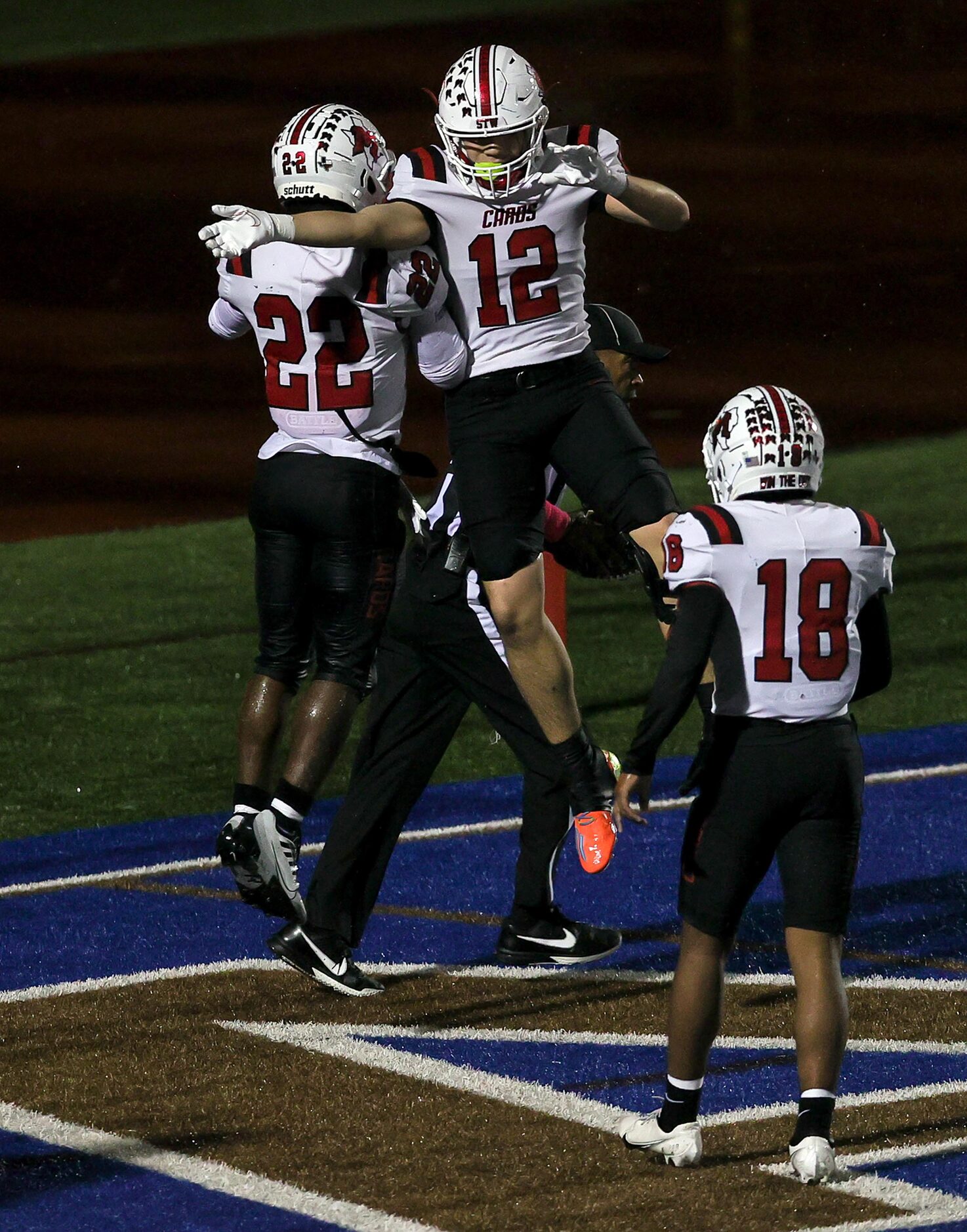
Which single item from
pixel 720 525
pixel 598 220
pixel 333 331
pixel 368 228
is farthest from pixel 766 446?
pixel 598 220

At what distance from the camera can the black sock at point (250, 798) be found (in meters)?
7.12

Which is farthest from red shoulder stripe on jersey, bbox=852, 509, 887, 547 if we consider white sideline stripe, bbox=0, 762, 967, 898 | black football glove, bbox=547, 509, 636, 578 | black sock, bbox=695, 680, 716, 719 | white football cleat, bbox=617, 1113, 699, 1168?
white sideline stripe, bbox=0, 762, 967, 898

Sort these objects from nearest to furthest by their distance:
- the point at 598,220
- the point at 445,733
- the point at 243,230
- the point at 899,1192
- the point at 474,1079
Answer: the point at 899,1192, the point at 474,1079, the point at 243,230, the point at 445,733, the point at 598,220

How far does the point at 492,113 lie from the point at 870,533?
2.08 metres

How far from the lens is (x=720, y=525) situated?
5043mm

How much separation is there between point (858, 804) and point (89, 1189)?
1.85 meters

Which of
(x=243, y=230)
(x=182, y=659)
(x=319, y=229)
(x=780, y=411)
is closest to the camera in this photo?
(x=780, y=411)

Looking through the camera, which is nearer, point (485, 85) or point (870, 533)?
point (870, 533)

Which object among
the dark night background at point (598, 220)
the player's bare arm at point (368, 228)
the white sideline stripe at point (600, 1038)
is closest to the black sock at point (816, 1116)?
the white sideline stripe at point (600, 1038)

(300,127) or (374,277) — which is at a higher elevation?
(300,127)

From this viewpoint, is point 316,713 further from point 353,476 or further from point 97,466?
point 97,466

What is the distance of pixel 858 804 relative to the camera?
512 centimetres

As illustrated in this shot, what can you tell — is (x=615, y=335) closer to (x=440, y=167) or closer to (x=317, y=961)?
(x=440, y=167)

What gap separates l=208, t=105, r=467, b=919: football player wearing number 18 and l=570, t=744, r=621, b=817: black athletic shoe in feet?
2.52
